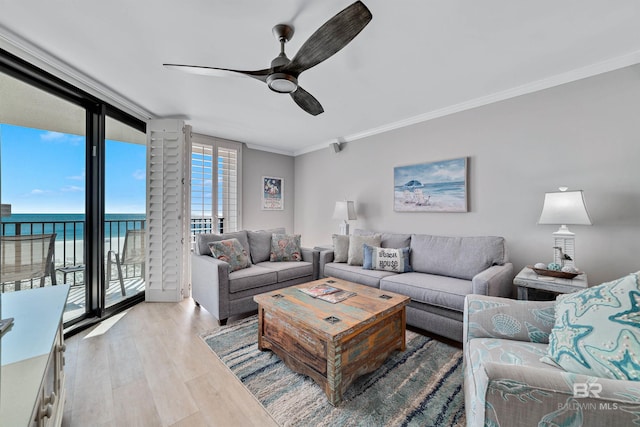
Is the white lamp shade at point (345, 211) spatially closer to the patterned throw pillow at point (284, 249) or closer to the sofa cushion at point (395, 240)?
the sofa cushion at point (395, 240)

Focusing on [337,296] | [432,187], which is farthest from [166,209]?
[432,187]

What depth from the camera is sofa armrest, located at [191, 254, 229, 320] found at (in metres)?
2.62

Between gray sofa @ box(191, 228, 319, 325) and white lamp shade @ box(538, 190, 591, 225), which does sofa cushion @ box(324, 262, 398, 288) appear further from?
white lamp shade @ box(538, 190, 591, 225)

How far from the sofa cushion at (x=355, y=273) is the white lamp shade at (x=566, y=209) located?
1.51m

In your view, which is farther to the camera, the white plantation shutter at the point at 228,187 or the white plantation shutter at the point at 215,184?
the white plantation shutter at the point at 228,187

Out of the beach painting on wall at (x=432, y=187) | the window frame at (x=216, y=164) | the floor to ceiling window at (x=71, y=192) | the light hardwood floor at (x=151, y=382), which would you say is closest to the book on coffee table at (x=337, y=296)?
the light hardwood floor at (x=151, y=382)

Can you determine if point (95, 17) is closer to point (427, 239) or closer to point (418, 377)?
point (418, 377)

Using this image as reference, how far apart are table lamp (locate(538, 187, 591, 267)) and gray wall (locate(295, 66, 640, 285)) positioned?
0.21m

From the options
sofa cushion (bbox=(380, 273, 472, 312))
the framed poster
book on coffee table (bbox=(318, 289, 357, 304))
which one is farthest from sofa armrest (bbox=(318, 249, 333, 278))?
the framed poster

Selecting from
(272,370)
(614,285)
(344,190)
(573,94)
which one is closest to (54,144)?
(272,370)

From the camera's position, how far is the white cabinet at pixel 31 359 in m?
0.74

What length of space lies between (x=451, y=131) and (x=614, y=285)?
2.42m

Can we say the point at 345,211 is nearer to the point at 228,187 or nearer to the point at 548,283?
the point at 228,187

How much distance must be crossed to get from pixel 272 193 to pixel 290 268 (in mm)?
2133
